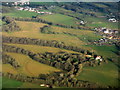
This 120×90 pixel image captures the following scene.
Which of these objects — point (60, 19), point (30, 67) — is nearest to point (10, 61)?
point (30, 67)

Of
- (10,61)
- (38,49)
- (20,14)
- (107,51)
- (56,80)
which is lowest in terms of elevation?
(20,14)

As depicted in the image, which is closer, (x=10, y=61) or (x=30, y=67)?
(x=30, y=67)

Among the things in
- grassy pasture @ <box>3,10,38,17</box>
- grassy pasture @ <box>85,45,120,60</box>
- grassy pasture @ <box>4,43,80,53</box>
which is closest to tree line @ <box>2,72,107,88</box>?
grassy pasture @ <box>4,43,80,53</box>

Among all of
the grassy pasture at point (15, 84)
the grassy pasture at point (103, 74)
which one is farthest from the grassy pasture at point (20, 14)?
the grassy pasture at point (15, 84)

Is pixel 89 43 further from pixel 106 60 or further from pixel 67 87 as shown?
pixel 67 87

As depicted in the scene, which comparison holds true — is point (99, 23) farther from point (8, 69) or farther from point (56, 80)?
point (56, 80)

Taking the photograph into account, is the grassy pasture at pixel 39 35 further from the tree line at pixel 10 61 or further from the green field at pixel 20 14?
the tree line at pixel 10 61

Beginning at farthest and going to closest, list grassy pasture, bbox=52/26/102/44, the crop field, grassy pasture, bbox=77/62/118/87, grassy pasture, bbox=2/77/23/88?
the crop field < grassy pasture, bbox=52/26/102/44 < grassy pasture, bbox=77/62/118/87 < grassy pasture, bbox=2/77/23/88

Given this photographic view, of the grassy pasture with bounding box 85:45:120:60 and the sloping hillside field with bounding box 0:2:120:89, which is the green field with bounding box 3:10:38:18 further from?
the grassy pasture with bounding box 85:45:120:60
